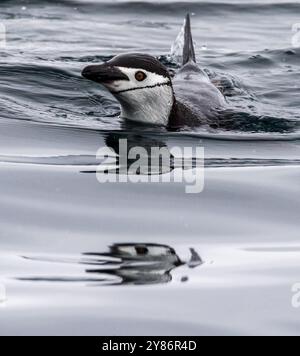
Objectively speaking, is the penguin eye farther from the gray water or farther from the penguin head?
the gray water

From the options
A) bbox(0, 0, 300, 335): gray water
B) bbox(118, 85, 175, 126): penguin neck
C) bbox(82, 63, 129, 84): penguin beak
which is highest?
bbox(118, 85, 175, 126): penguin neck

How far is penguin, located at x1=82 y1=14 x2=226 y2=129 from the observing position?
938 centimetres

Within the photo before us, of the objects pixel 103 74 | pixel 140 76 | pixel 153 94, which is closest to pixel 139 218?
pixel 103 74

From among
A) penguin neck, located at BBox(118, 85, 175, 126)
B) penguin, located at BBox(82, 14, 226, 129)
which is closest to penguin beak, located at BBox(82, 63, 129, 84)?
penguin, located at BBox(82, 14, 226, 129)

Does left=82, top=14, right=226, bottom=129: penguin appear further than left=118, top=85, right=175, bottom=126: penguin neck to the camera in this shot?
No

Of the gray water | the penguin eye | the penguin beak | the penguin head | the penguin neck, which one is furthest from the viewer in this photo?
the penguin neck

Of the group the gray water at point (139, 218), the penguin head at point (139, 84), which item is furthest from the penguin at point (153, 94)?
the gray water at point (139, 218)

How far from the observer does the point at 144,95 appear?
32.3ft

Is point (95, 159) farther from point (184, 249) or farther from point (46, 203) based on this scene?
point (184, 249)

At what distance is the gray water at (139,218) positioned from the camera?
5441 millimetres

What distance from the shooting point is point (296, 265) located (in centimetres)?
625

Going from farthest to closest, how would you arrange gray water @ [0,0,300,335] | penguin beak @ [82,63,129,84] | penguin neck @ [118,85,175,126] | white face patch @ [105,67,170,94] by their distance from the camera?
penguin neck @ [118,85,175,126] < white face patch @ [105,67,170,94] < penguin beak @ [82,63,129,84] < gray water @ [0,0,300,335]

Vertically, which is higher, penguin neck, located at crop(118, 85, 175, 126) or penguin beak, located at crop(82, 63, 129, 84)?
penguin neck, located at crop(118, 85, 175, 126)
